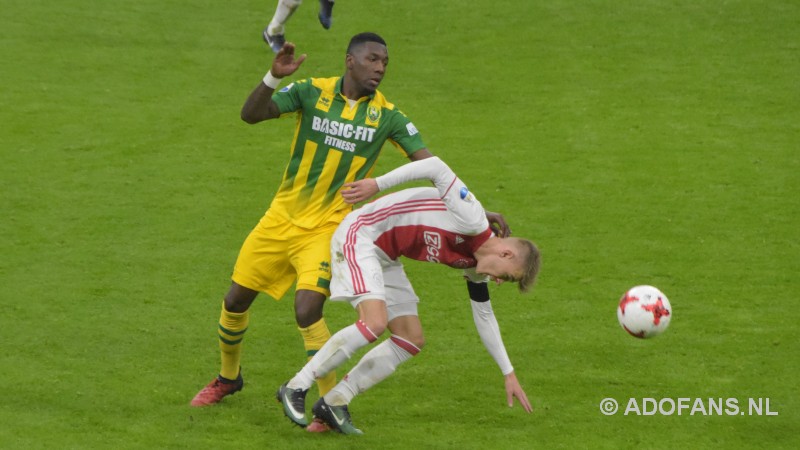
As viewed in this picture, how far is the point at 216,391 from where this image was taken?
9273mm

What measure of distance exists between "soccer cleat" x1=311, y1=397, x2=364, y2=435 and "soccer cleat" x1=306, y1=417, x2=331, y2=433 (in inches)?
1.7

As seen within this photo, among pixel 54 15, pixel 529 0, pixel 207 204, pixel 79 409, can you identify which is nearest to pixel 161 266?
pixel 207 204

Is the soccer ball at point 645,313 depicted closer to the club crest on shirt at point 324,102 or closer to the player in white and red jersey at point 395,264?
the player in white and red jersey at point 395,264

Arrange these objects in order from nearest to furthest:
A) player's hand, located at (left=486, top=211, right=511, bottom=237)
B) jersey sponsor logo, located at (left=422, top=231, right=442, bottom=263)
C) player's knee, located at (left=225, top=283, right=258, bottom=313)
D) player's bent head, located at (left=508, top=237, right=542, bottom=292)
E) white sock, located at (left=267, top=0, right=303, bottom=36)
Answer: player's bent head, located at (left=508, top=237, right=542, bottom=292) → jersey sponsor logo, located at (left=422, top=231, right=442, bottom=263) → player's hand, located at (left=486, top=211, right=511, bottom=237) → player's knee, located at (left=225, top=283, right=258, bottom=313) → white sock, located at (left=267, top=0, right=303, bottom=36)

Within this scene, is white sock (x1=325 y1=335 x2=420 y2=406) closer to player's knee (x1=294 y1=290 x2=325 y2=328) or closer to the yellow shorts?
player's knee (x1=294 y1=290 x2=325 y2=328)

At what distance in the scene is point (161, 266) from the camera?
40.2ft

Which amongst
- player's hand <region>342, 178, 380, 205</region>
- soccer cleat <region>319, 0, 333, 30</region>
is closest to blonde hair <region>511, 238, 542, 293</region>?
player's hand <region>342, 178, 380, 205</region>

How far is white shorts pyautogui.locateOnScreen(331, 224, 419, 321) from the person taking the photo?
319 inches

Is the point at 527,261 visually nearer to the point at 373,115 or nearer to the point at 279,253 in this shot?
the point at 373,115

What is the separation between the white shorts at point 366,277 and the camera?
8.11 m

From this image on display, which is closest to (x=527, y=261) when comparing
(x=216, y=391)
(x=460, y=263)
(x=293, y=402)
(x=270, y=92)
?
(x=460, y=263)

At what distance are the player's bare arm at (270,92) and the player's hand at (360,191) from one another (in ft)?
2.94

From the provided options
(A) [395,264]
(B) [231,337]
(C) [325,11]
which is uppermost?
(C) [325,11]

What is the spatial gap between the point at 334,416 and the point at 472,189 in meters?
6.28
